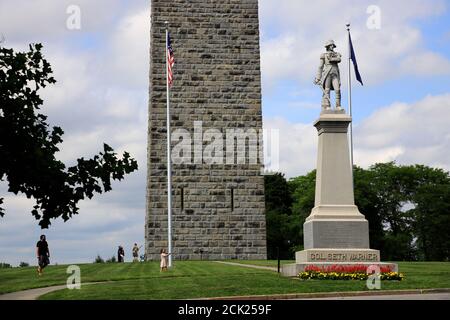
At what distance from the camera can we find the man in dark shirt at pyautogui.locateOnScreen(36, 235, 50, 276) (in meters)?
31.3

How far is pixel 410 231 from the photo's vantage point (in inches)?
3019

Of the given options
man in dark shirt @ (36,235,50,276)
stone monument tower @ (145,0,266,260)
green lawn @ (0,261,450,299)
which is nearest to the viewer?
green lawn @ (0,261,450,299)

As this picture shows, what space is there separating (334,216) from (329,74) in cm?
546

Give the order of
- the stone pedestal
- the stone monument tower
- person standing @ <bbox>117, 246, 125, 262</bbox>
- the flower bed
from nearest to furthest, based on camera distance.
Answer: the flower bed, the stone pedestal, the stone monument tower, person standing @ <bbox>117, 246, 125, 262</bbox>

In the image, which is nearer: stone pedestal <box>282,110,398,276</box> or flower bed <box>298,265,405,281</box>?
flower bed <box>298,265,405,281</box>

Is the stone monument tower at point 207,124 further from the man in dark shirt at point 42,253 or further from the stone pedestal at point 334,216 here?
the stone pedestal at point 334,216

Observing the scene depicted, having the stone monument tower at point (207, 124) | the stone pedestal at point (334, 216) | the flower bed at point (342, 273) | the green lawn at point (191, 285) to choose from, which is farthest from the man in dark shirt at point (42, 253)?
the stone monument tower at point (207, 124)

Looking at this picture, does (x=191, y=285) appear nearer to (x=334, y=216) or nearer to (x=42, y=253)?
(x=334, y=216)

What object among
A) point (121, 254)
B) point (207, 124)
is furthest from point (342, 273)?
point (121, 254)

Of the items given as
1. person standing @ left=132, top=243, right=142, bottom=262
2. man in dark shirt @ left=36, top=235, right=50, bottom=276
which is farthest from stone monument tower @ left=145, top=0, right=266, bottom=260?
man in dark shirt @ left=36, top=235, right=50, bottom=276

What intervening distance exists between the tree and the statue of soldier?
13971 mm

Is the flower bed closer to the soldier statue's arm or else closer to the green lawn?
the green lawn
